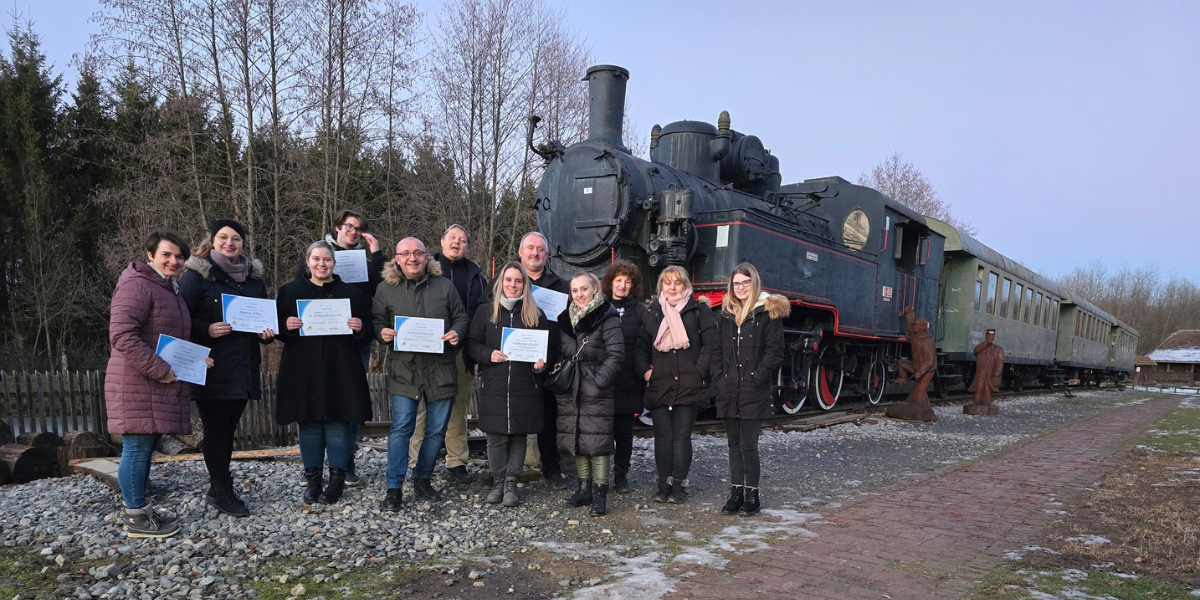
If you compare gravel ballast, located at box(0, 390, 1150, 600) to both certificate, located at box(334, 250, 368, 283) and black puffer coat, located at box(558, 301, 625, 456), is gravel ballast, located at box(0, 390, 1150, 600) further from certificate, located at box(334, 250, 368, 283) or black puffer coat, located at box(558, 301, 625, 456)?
certificate, located at box(334, 250, 368, 283)

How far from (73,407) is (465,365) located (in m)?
6.12

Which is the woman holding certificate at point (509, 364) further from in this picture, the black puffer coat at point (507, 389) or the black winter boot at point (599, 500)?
the black winter boot at point (599, 500)

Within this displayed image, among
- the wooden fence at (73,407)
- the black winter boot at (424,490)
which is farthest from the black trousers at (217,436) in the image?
the wooden fence at (73,407)

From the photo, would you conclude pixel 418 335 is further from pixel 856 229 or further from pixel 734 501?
pixel 856 229

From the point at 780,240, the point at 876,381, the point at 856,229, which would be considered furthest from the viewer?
the point at 876,381

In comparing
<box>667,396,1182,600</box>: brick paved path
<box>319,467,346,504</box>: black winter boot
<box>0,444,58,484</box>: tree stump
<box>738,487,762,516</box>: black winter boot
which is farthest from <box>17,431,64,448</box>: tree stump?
<box>667,396,1182,600</box>: brick paved path

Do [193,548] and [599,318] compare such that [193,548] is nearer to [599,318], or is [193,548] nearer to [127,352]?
[127,352]

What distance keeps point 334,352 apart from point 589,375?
1707mm

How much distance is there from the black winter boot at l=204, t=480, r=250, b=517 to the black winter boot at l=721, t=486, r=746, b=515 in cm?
308

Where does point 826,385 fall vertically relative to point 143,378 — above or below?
below

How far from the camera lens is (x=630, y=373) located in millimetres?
5430

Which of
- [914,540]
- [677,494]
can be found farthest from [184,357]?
[914,540]

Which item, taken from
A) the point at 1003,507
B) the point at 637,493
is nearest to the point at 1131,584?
the point at 1003,507

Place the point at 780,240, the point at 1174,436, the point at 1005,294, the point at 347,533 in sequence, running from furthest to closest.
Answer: the point at 1005,294
the point at 1174,436
the point at 780,240
the point at 347,533
